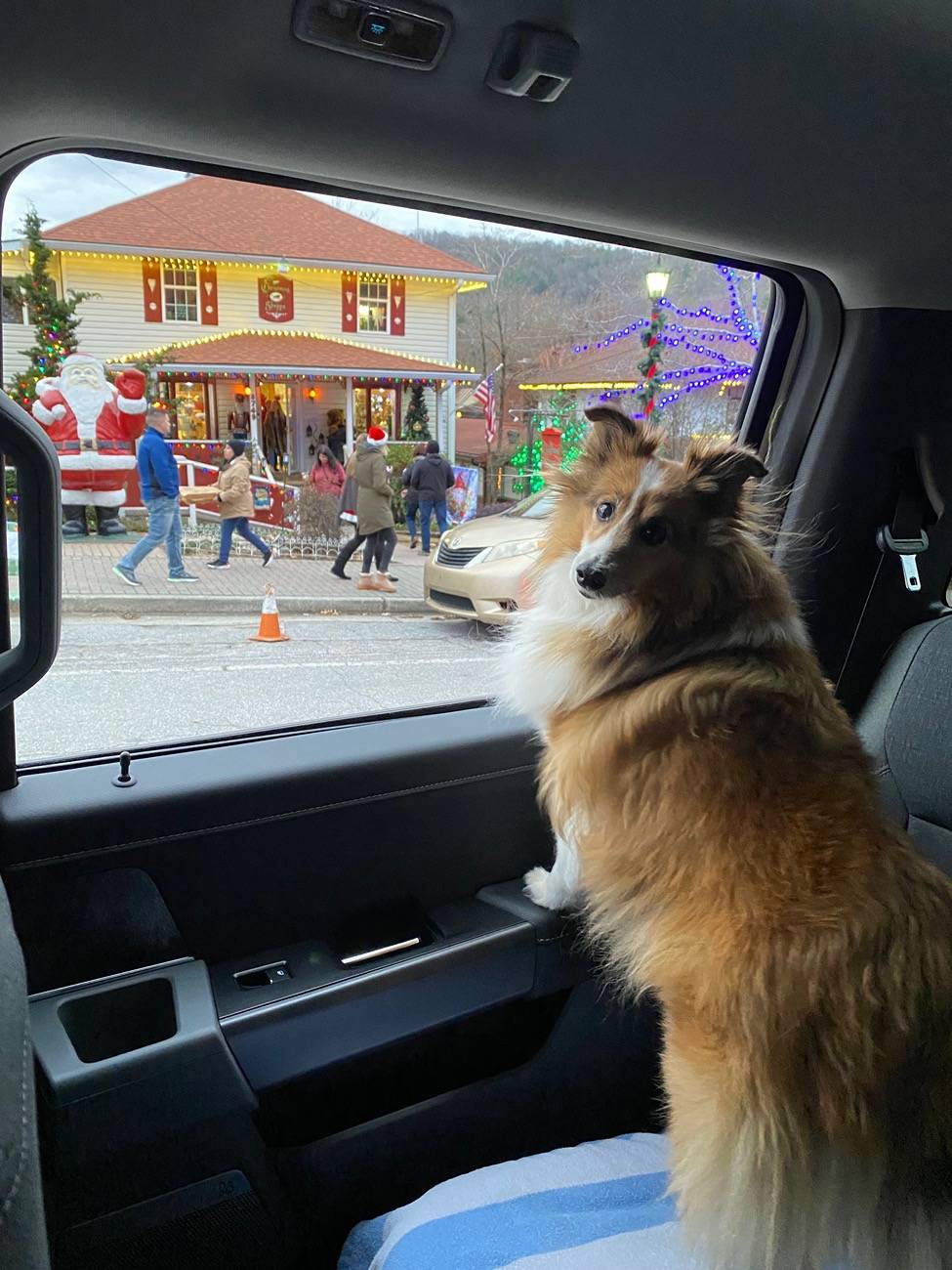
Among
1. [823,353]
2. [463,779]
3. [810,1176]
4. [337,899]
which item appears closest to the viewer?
[810,1176]

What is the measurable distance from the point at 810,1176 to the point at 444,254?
2.26m

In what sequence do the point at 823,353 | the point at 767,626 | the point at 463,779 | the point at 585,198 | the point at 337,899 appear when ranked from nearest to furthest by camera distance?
the point at 767,626 → the point at 585,198 → the point at 337,899 → the point at 463,779 → the point at 823,353

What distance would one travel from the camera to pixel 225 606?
2.48 m

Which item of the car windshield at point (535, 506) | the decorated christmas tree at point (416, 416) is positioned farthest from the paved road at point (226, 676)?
the decorated christmas tree at point (416, 416)

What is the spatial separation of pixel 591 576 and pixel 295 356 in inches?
46.1

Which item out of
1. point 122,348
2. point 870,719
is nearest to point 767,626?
point 870,719

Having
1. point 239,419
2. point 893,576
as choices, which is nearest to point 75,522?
point 239,419

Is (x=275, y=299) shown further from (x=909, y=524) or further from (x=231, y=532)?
(x=909, y=524)

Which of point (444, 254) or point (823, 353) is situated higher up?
point (444, 254)

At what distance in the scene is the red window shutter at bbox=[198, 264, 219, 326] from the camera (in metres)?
2.24

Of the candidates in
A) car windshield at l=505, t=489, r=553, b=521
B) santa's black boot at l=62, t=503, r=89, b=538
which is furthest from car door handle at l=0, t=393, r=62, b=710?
car windshield at l=505, t=489, r=553, b=521

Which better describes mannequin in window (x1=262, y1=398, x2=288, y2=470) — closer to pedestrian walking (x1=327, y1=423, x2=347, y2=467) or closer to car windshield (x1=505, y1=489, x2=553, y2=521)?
pedestrian walking (x1=327, y1=423, x2=347, y2=467)

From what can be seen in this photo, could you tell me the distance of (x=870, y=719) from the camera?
2.34 meters

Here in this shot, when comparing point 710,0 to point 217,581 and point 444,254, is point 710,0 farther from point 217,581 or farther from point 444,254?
point 217,581
